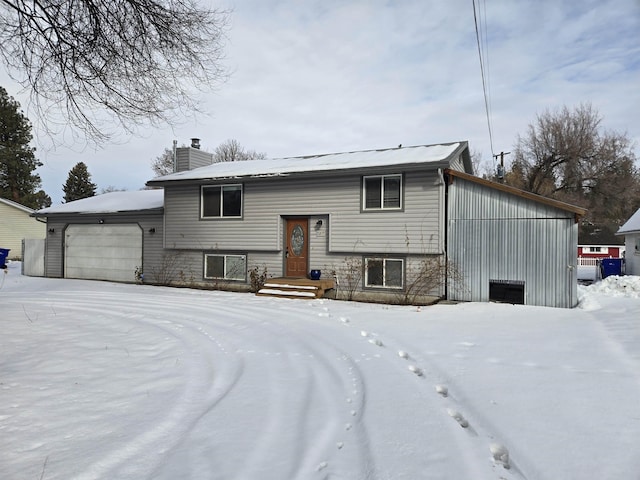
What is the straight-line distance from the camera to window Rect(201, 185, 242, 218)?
1400 centimetres

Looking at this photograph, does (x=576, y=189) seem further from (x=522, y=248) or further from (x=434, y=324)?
(x=434, y=324)

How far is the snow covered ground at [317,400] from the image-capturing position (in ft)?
9.08

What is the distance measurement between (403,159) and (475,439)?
9764 mm

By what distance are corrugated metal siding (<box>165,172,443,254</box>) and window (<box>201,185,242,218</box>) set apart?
0.80ft

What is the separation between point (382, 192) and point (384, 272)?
2396mm

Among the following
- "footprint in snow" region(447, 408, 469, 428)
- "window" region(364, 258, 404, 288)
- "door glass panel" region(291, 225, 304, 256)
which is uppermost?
"door glass panel" region(291, 225, 304, 256)

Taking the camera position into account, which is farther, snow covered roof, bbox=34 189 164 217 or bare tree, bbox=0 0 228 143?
snow covered roof, bbox=34 189 164 217

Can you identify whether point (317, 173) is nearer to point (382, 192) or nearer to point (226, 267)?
point (382, 192)

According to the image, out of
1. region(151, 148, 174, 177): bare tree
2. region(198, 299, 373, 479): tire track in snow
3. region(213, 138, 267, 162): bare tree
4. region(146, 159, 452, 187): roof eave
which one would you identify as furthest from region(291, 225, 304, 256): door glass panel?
region(151, 148, 174, 177): bare tree

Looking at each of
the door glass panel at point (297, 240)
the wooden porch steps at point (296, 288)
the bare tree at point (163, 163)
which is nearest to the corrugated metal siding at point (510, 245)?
the wooden porch steps at point (296, 288)

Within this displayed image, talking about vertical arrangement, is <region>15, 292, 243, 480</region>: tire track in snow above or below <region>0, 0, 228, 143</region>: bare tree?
below

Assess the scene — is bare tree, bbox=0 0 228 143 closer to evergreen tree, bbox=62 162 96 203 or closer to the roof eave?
the roof eave

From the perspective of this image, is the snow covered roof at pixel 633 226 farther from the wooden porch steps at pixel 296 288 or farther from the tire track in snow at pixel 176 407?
the tire track in snow at pixel 176 407

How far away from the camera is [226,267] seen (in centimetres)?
1425
